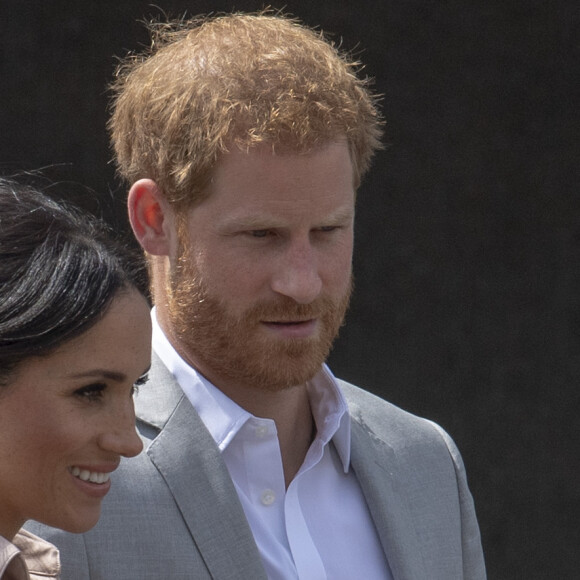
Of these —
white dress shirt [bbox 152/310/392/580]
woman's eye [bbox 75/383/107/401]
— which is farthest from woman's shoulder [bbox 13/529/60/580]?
white dress shirt [bbox 152/310/392/580]

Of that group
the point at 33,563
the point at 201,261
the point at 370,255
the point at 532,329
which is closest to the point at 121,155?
the point at 201,261

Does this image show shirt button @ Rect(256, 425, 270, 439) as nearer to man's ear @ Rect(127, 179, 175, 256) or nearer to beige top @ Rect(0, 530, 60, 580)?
man's ear @ Rect(127, 179, 175, 256)

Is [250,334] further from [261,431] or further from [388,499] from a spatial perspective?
[388,499]

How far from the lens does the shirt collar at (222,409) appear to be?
205 cm

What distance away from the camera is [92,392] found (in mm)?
1586

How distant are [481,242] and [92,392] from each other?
2322 mm

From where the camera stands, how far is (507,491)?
3.85 m

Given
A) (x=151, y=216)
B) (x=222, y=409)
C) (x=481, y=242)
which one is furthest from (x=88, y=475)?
(x=481, y=242)

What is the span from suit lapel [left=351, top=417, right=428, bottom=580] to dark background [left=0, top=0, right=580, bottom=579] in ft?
4.51

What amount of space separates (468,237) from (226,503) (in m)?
1.95

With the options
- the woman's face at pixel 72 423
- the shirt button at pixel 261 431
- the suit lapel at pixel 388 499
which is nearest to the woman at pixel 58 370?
the woman's face at pixel 72 423

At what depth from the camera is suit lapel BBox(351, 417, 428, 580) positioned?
2084 millimetres

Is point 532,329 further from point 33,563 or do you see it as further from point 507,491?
point 33,563

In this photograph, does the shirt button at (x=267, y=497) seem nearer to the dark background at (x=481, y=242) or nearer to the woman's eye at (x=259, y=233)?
the woman's eye at (x=259, y=233)
